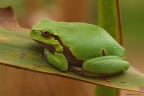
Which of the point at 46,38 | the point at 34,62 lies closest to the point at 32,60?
the point at 34,62

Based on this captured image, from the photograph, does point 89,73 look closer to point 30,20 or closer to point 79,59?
point 79,59

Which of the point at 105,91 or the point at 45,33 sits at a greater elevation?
the point at 45,33

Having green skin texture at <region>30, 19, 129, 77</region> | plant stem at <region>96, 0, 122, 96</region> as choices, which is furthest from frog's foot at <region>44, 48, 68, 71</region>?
plant stem at <region>96, 0, 122, 96</region>

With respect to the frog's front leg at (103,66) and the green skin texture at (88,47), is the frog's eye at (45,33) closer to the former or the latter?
the green skin texture at (88,47)

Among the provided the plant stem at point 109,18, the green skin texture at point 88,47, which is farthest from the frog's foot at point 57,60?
the plant stem at point 109,18

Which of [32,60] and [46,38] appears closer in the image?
[32,60]

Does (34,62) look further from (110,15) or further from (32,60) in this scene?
(110,15)

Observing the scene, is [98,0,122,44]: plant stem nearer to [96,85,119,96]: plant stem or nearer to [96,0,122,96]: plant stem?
[96,0,122,96]: plant stem
